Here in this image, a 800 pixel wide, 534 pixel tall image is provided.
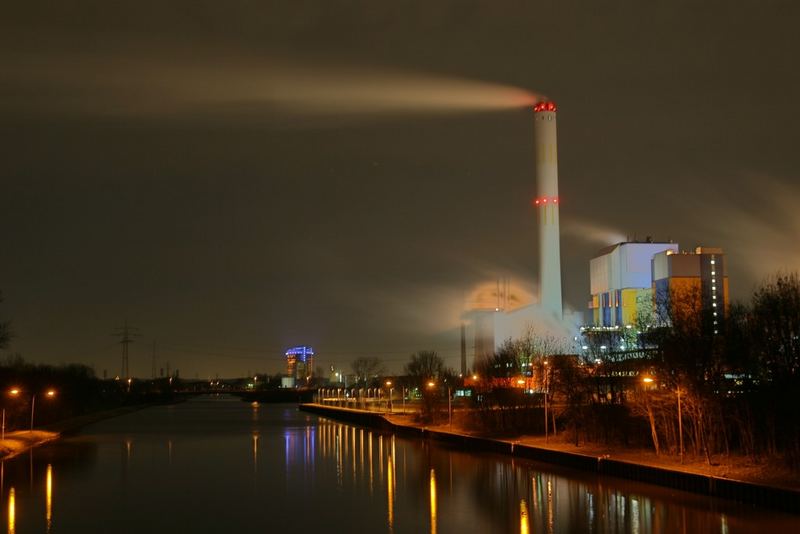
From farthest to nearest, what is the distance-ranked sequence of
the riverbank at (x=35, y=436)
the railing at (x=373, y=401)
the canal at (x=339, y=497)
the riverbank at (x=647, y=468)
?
the railing at (x=373, y=401), the riverbank at (x=35, y=436), the riverbank at (x=647, y=468), the canal at (x=339, y=497)

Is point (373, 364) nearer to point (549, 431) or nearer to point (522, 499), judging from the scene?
point (549, 431)

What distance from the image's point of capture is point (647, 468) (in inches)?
1122

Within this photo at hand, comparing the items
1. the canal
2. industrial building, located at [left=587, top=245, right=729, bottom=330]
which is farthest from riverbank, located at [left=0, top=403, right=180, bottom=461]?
industrial building, located at [left=587, top=245, right=729, bottom=330]

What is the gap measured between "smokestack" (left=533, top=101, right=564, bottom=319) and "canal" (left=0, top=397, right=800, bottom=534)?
49585 mm

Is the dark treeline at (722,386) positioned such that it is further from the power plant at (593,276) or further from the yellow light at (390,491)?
the power plant at (593,276)

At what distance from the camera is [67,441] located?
2172 inches

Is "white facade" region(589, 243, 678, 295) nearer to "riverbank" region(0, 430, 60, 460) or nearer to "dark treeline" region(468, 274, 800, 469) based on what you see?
"riverbank" region(0, 430, 60, 460)

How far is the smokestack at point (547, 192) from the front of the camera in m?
89.7

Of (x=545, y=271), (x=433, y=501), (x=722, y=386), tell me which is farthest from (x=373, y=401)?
(x=433, y=501)

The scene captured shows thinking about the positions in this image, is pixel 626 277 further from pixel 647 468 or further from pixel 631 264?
pixel 647 468

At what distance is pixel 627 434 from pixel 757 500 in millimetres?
13113

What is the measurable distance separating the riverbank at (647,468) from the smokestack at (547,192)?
143 ft

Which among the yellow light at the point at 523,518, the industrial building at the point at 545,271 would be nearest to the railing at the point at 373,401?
the industrial building at the point at 545,271

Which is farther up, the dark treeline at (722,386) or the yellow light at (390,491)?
the dark treeline at (722,386)
